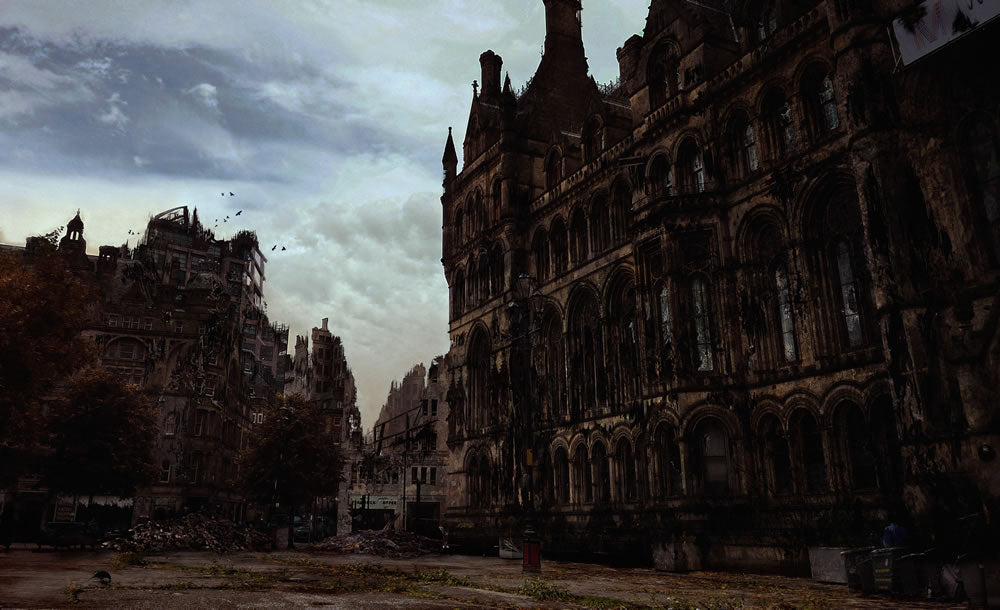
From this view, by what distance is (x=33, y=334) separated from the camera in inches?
1006

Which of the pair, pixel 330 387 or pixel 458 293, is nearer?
pixel 458 293

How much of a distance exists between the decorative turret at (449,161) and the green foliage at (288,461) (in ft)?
64.5

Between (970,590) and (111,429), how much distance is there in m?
41.3

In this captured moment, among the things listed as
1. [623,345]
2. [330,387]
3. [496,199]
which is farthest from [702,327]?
[330,387]

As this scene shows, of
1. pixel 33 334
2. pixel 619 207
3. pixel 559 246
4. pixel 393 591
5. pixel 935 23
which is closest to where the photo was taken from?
pixel 393 591

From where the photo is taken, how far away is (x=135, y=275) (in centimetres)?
6262

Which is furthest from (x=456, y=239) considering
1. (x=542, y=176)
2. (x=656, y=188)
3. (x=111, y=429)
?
(x=111, y=429)

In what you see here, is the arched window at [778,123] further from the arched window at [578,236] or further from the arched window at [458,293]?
the arched window at [458,293]

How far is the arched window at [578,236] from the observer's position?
34312mm

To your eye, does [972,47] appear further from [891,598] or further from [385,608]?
[385,608]

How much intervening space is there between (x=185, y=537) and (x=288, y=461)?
1238 cm

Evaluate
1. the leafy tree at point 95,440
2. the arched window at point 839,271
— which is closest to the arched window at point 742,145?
the arched window at point 839,271

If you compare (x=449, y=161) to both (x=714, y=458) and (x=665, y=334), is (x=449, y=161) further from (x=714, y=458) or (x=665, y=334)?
(x=714, y=458)

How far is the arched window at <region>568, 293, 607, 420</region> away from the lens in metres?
32.2
